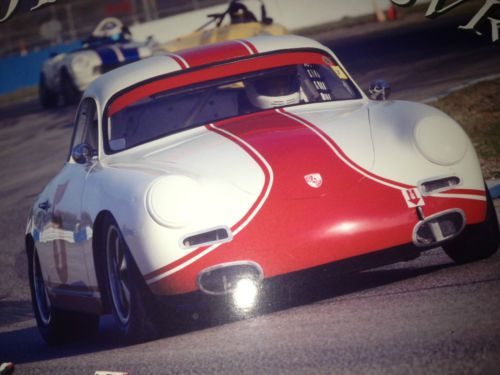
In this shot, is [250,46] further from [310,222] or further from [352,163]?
[310,222]

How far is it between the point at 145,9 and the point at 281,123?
39.3 metres

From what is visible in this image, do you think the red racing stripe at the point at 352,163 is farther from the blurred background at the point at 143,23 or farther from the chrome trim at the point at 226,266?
the blurred background at the point at 143,23

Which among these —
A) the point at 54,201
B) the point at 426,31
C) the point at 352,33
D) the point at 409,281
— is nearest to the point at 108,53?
Answer: the point at 426,31

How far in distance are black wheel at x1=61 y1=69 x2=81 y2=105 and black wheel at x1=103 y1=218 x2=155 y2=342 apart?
19984 mm

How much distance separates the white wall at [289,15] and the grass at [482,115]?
1184 inches

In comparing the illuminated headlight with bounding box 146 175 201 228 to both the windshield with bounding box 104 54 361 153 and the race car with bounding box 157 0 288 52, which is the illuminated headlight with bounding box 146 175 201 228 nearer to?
the windshield with bounding box 104 54 361 153

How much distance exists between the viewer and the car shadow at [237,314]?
5.71 metres

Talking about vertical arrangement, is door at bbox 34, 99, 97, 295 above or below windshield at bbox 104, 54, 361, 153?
below

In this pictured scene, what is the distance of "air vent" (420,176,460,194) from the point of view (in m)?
5.66

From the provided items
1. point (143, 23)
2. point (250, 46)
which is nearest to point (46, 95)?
point (143, 23)

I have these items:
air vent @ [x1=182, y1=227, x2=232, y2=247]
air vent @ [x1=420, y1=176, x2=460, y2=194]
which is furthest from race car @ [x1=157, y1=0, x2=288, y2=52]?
air vent @ [x1=182, y1=227, x2=232, y2=247]

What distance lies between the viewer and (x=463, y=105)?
43.2 ft

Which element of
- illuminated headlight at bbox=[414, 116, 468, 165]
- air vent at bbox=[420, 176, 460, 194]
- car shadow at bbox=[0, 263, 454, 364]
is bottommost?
car shadow at bbox=[0, 263, 454, 364]

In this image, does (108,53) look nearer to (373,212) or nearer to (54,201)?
(54,201)
